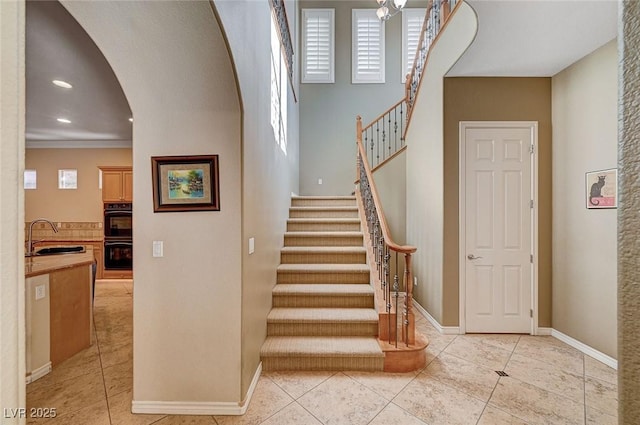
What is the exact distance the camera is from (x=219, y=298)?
1983mm

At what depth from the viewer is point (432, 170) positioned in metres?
3.54

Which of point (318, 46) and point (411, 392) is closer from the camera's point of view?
point (411, 392)

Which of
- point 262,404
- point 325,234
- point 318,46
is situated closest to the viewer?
point 262,404

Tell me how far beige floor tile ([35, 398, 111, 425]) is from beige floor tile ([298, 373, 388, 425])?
1436mm

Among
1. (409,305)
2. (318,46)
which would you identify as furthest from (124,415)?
(318,46)

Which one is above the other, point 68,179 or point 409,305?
point 68,179

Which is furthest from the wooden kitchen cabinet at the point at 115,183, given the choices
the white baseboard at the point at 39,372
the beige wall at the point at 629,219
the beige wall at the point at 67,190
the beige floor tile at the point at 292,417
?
the beige wall at the point at 629,219

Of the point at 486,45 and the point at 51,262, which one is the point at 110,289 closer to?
the point at 51,262

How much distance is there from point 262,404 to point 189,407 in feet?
1.74

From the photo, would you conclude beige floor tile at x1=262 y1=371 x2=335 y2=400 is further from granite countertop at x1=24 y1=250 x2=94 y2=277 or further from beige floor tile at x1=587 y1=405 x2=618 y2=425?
granite countertop at x1=24 y1=250 x2=94 y2=277

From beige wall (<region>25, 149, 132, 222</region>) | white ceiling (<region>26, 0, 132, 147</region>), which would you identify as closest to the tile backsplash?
beige wall (<region>25, 149, 132, 222</region>)

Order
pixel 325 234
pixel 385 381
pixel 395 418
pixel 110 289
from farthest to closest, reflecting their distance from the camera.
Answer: pixel 110 289 → pixel 325 234 → pixel 385 381 → pixel 395 418

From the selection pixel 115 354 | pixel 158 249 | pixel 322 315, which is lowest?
pixel 115 354

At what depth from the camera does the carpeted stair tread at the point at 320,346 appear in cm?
245
